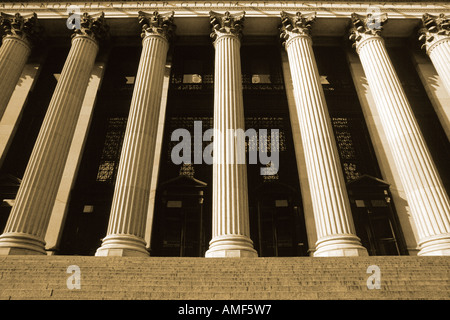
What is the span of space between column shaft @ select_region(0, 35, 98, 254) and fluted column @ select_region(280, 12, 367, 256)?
500 inches

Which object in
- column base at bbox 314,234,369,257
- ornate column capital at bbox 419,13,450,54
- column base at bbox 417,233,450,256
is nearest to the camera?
column base at bbox 314,234,369,257

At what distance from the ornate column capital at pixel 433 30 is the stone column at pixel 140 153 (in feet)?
56.6

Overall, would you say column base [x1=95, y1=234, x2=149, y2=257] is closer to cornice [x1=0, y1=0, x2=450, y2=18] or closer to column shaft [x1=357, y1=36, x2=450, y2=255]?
column shaft [x1=357, y1=36, x2=450, y2=255]

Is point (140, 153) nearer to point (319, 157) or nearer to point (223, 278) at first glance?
point (223, 278)

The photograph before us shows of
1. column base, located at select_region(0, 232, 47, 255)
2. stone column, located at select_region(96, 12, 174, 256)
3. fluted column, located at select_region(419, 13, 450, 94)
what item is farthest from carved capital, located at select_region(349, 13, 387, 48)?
column base, located at select_region(0, 232, 47, 255)

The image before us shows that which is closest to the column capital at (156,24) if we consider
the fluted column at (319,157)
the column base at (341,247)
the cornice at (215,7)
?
the cornice at (215,7)

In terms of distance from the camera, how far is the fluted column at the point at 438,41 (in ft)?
63.8

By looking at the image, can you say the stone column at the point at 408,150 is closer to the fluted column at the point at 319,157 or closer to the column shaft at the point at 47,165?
the fluted column at the point at 319,157

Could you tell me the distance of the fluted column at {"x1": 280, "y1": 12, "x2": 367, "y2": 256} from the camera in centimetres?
1403

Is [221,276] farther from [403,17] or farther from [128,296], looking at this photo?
[403,17]

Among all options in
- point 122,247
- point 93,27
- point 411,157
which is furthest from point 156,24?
point 411,157

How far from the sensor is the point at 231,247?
13.4 meters

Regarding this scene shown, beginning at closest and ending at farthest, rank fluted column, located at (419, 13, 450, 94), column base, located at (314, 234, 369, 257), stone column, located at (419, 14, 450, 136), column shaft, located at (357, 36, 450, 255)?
1. column base, located at (314, 234, 369, 257)
2. column shaft, located at (357, 36, 450, 255)
3. fluted column, located at (419, 13, 450, 94)
4. stone column, located at (419, 14, 450, 136)

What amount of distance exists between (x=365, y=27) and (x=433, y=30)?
14.8 ft
